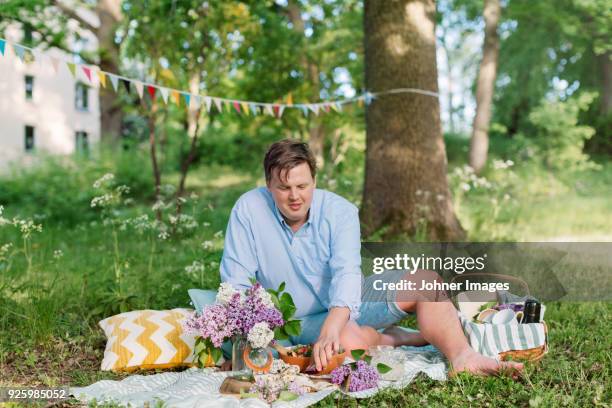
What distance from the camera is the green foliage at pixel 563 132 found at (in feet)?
40.0

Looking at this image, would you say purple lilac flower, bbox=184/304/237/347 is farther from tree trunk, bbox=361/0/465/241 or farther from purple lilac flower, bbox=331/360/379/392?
tree trunk, bbox=361/0/465/241

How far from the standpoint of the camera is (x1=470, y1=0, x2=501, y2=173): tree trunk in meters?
13.1

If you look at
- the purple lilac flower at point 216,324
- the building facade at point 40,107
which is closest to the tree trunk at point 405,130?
the purple lilac flower at point 216,324

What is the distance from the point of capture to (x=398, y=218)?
19.2 ft

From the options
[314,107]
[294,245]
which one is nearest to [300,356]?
[294,245]

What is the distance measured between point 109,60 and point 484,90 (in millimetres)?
7427

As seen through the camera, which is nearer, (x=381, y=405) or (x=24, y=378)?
(x=381, y=405)

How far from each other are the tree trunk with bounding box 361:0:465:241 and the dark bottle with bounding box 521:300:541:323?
104 inches

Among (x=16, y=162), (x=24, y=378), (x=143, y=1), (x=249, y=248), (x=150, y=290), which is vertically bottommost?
(x=24, y=378)

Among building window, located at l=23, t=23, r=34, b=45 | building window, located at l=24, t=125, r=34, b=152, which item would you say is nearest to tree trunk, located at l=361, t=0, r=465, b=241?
building window, located at l=23, t=23, r=34, b=45

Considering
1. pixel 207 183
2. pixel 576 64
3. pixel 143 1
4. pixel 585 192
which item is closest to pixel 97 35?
pixel 207 183

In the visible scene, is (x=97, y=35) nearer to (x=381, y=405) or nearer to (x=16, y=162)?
(x=16, y=162)

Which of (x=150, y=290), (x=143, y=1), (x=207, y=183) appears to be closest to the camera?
(x=150, y=290)

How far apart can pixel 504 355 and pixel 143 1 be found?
238 inches
